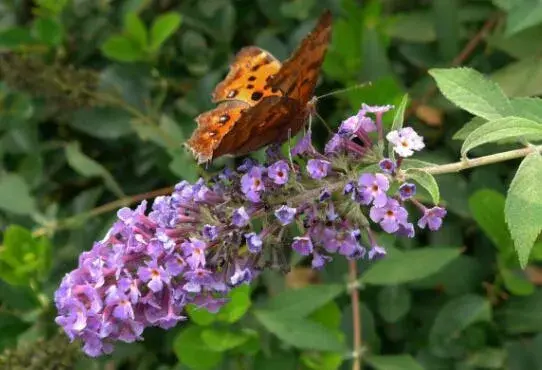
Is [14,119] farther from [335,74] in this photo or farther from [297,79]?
[297,79]

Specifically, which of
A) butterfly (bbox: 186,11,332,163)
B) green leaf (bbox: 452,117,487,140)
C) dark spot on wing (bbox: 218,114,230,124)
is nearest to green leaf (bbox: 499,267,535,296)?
green leaf (bbox: 452,117,487,140)

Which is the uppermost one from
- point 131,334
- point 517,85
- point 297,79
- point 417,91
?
point 417,91

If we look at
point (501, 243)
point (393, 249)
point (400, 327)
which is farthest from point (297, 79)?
point (400, 327)

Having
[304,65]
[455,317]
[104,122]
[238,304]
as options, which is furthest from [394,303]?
[104,122]

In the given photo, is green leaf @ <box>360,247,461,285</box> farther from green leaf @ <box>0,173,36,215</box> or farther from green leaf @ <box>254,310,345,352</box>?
green leaf @ <box>0,173,36,215</box>

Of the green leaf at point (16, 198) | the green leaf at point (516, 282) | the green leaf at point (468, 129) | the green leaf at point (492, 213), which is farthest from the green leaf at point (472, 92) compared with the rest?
the green leaf at point (16, 198)

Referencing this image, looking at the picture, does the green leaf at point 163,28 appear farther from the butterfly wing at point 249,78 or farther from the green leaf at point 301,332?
the green leaf at point 301,332

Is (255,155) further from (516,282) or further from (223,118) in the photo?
(516,282)
